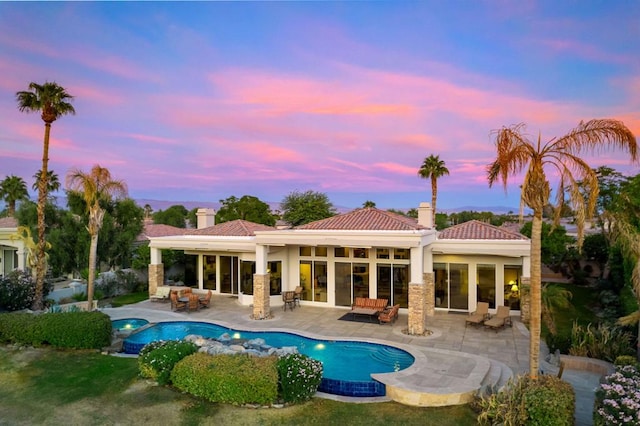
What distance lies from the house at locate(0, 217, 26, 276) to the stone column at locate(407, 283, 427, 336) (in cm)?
2421

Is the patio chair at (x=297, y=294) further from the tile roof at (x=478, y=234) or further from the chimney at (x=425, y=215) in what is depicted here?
the tile roof at (x=478, y=234)

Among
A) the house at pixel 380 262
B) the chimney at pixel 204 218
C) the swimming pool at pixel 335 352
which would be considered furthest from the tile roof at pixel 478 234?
the chimney at pixel 204 218

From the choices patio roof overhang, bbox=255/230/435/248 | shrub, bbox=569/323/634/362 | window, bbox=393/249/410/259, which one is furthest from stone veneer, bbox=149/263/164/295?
shrub, bbox=569/323/634/362

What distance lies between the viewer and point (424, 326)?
1573cm

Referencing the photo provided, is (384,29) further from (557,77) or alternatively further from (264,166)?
(264,166)

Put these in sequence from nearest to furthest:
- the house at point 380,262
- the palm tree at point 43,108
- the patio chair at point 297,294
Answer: the house at point 380,262
the palm tree at point 43,108
the patio chair at point 297,294

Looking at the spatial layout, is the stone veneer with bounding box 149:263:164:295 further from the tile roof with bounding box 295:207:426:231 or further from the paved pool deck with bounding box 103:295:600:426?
the tile roof with bounding box 295:207:426:231

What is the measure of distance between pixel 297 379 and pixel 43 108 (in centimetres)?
1720

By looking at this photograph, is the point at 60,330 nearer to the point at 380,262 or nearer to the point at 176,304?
the point at 176,304

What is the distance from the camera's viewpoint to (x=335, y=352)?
44.8 ft

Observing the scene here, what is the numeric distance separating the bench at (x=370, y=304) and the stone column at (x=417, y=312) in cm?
244

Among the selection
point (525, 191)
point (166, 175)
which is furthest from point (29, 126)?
point (525, 191)

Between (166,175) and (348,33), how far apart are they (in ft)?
90.7

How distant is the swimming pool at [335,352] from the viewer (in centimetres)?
1041
